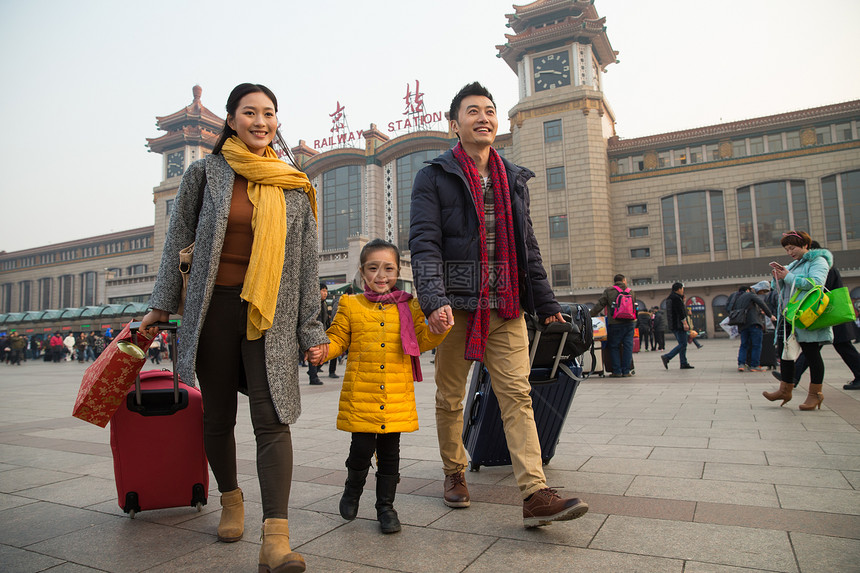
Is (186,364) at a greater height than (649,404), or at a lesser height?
greater

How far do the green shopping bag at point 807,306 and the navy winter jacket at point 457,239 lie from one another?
11.8 feet

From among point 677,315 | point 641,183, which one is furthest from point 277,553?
point 641,183

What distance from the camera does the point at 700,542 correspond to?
6.98ft

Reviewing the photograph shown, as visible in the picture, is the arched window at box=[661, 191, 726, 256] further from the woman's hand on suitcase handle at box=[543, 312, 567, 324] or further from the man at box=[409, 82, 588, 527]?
the man at box=[409, 82, 588, 527]

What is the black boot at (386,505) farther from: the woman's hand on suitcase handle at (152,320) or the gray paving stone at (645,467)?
the gray paving stone at (645,467)

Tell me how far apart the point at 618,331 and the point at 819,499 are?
7.24 meters

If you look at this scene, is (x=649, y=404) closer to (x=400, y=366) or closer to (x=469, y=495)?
(x=469, y=495)

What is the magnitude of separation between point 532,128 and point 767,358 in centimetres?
3343

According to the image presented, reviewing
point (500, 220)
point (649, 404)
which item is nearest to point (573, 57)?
point (649, 404)

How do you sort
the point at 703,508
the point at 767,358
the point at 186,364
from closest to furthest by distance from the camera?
1. the point at 186,364
2. the point at 703,508
3. the point at 767,358

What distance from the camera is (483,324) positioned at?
274 centimetres

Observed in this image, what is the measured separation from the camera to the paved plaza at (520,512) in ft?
6.73

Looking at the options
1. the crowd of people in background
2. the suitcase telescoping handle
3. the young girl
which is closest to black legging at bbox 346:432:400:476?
the young girl

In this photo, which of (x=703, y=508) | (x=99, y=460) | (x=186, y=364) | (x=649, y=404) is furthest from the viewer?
(x=649, y=404)
